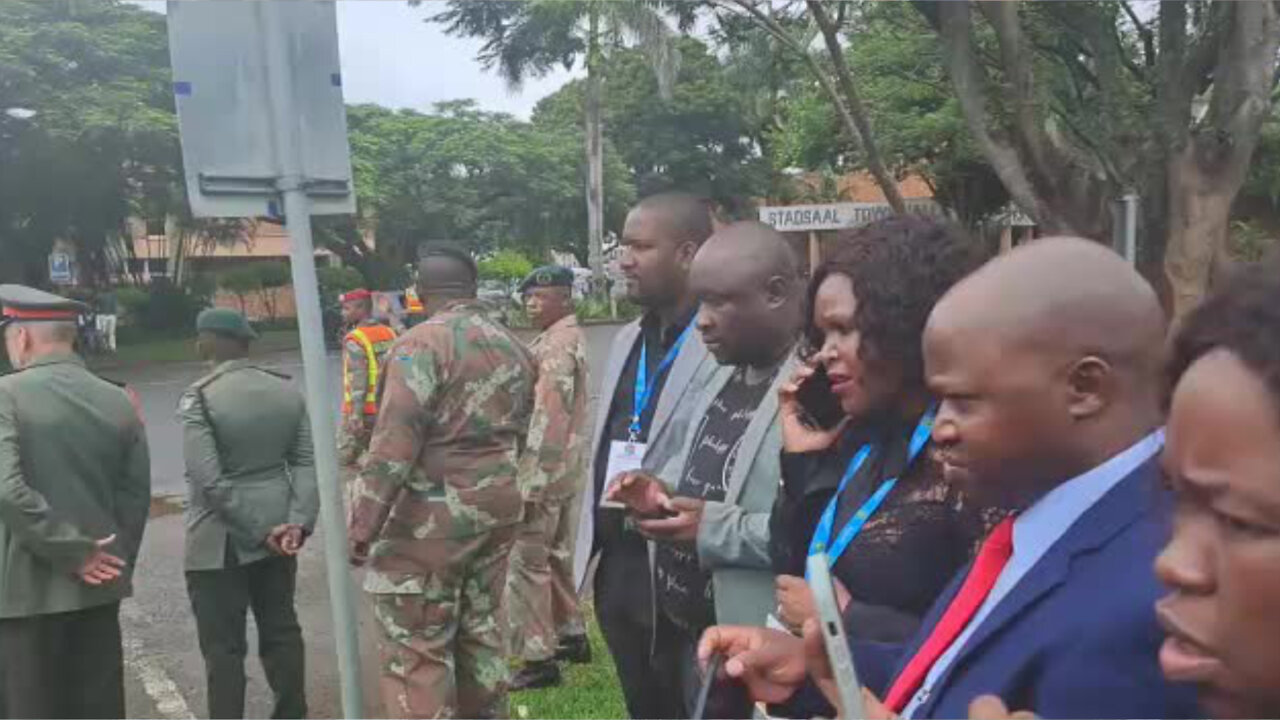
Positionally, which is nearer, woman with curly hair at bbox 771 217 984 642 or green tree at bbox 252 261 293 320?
woman with curly hair at bbox 771 217 984 642

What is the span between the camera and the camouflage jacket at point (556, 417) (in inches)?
181

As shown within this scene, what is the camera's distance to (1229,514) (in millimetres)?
905

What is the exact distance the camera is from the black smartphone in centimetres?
205

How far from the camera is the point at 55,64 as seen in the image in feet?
71.5

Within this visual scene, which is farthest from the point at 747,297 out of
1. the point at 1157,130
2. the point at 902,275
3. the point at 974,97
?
the point at 1157,130

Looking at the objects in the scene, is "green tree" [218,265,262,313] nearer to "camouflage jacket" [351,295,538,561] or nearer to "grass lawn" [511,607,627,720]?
"grass lawn" [511,607,627,720]

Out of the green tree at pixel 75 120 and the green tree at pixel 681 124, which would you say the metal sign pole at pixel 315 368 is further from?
the green tree at pixel 681 124

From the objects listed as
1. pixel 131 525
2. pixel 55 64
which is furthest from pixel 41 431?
pixel 55 64

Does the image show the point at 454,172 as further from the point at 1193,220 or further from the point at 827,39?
the point at 1193,220

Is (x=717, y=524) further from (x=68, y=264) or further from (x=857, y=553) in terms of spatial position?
(x=68, y=264)

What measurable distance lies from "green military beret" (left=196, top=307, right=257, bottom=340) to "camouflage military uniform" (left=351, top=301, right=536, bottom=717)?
92cm

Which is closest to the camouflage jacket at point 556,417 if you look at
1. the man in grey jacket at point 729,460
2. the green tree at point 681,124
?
the man in grey jacket at point 729,460

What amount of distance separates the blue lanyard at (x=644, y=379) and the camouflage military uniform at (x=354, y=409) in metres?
2.12

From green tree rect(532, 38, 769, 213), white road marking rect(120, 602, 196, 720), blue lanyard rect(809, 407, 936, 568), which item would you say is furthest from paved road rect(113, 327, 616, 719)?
green tree rect(532, 38, 769, 213)
